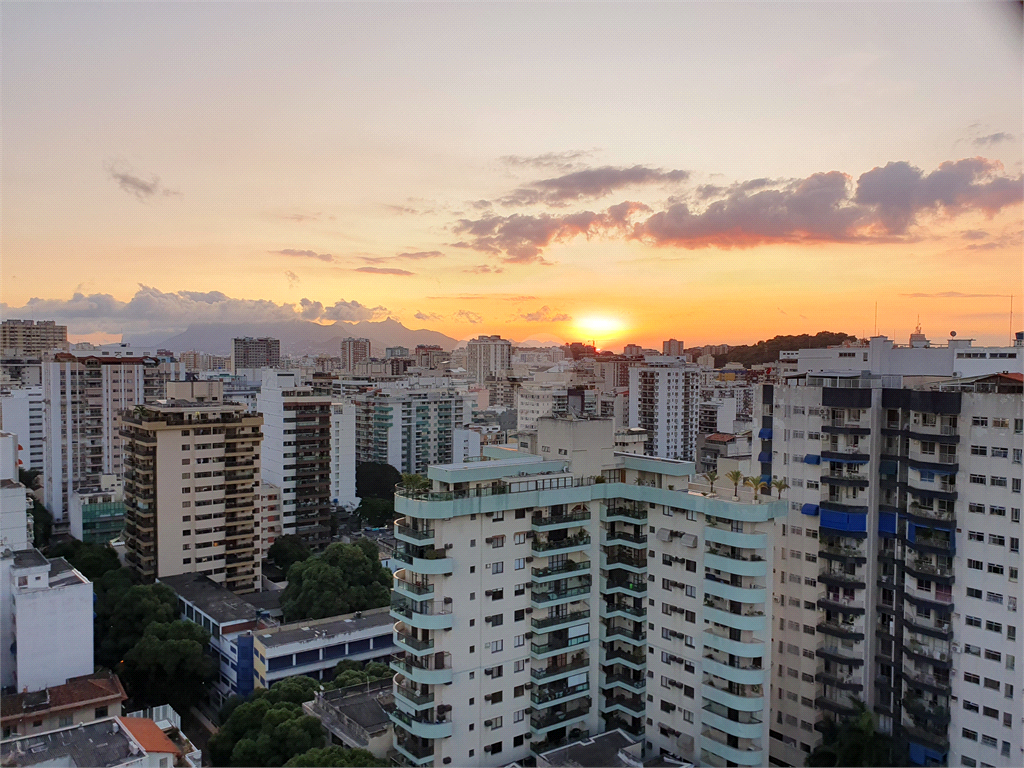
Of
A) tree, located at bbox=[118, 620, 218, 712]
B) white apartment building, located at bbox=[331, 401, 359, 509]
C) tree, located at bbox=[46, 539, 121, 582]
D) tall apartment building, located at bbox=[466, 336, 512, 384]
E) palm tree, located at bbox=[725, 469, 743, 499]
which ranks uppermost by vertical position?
tall apartment building, located at bbox=[466, 336, 512, 384]

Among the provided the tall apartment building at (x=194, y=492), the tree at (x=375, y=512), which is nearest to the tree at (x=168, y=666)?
the tall apartment building at (x=194, y=492)

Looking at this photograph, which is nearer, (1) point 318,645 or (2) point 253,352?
(1) point 318,645

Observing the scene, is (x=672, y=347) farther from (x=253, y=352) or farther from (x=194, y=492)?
(x=194, y=492)

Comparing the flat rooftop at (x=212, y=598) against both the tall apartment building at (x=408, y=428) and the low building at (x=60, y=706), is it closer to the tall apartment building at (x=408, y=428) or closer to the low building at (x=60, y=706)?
the low building at (x=60, y=706)

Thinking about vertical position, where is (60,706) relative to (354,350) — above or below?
below

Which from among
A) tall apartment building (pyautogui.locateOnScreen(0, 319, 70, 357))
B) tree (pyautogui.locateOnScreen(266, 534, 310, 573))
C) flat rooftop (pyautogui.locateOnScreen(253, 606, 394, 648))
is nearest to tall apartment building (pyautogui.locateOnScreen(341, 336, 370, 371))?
Result: tall apartment building (pyautogui.locateOnScreen(0, 319, 70, 357))

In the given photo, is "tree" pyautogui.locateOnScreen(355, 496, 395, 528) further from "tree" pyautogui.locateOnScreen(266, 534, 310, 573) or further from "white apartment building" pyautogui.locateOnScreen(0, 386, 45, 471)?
"white apartment building" pyautogui.locateOnScreen(0, 386, 45, 471)

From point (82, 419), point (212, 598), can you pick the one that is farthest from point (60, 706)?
point (82, 419)
